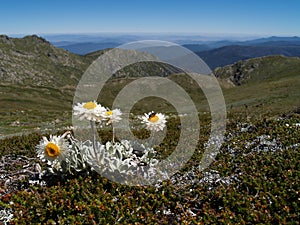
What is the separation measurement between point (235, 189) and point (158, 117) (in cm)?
299

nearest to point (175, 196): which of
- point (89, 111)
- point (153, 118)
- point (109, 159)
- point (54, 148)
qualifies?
point (109, 159)

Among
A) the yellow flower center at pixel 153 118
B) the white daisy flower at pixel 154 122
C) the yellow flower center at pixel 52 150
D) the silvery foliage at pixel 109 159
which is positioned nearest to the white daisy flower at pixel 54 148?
the yellow flower center at pixel 52 150

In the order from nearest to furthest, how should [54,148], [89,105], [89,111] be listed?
[89,111]
[89,105]
[54,148]

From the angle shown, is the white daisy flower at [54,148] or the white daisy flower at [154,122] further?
the white daisy flower at [154,122]

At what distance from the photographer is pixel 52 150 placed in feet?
26.1

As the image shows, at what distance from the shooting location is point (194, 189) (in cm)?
884

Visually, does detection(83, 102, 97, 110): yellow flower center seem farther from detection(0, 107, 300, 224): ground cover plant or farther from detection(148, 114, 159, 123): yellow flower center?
detection(0, 107, 300, 224): ground cover plant

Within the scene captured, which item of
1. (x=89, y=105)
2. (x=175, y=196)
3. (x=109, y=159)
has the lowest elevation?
(x=175, y=196)

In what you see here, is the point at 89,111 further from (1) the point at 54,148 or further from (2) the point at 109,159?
(2) the point at 109,159

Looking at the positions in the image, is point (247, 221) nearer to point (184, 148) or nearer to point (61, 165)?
point (61, 165)

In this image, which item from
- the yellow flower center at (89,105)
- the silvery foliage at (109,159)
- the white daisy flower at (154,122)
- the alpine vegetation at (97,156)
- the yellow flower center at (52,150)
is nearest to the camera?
the yellow flower center at (89,105)

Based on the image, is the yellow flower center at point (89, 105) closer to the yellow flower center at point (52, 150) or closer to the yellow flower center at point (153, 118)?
the yellow flower center at point (52, 150)

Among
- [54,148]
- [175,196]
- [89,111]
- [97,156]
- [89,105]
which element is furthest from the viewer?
[97,156]

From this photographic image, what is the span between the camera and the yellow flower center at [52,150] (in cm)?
793
